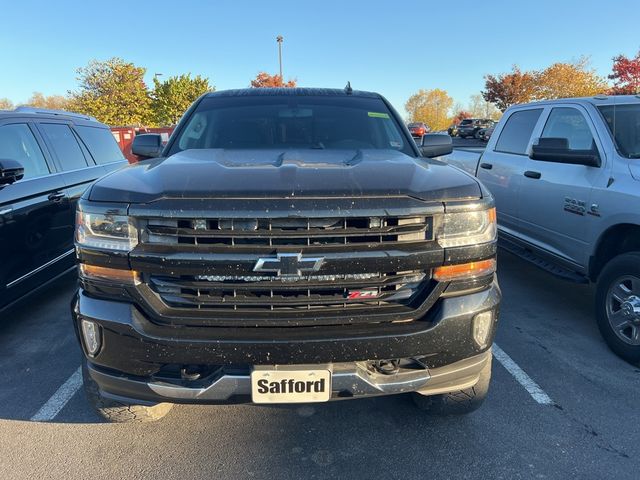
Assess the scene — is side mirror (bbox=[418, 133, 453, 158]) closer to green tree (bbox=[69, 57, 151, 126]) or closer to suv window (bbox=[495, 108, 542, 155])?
suv window (bbox=[495, 108, 542, 155])

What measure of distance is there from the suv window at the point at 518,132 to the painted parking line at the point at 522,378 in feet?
8.26

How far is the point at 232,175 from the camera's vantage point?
7.45 ft

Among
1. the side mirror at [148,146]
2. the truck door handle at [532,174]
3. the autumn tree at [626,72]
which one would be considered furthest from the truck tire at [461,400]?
the autumn tree at [626,72]

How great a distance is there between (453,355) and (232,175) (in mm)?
1353

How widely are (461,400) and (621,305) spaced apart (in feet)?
5.90

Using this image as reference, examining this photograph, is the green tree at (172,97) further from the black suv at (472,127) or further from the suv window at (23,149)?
the suv window at (23,149)

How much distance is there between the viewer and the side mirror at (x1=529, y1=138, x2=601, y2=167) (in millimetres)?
3912

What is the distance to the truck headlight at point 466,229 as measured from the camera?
215 cm

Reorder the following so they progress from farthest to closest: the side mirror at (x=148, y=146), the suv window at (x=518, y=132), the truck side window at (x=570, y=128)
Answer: the suv window at (x=518, y=132), the truck side window at (x=570, y=128), the side mirror at (x=148, y=146)

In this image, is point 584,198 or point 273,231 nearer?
point 273,231

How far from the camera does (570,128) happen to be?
4488mm

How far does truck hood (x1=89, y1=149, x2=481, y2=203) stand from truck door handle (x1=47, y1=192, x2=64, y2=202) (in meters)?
2.38

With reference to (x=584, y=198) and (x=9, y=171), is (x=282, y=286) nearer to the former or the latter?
(x=9, y=171)

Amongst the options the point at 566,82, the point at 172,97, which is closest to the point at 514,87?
the point at 566,82
